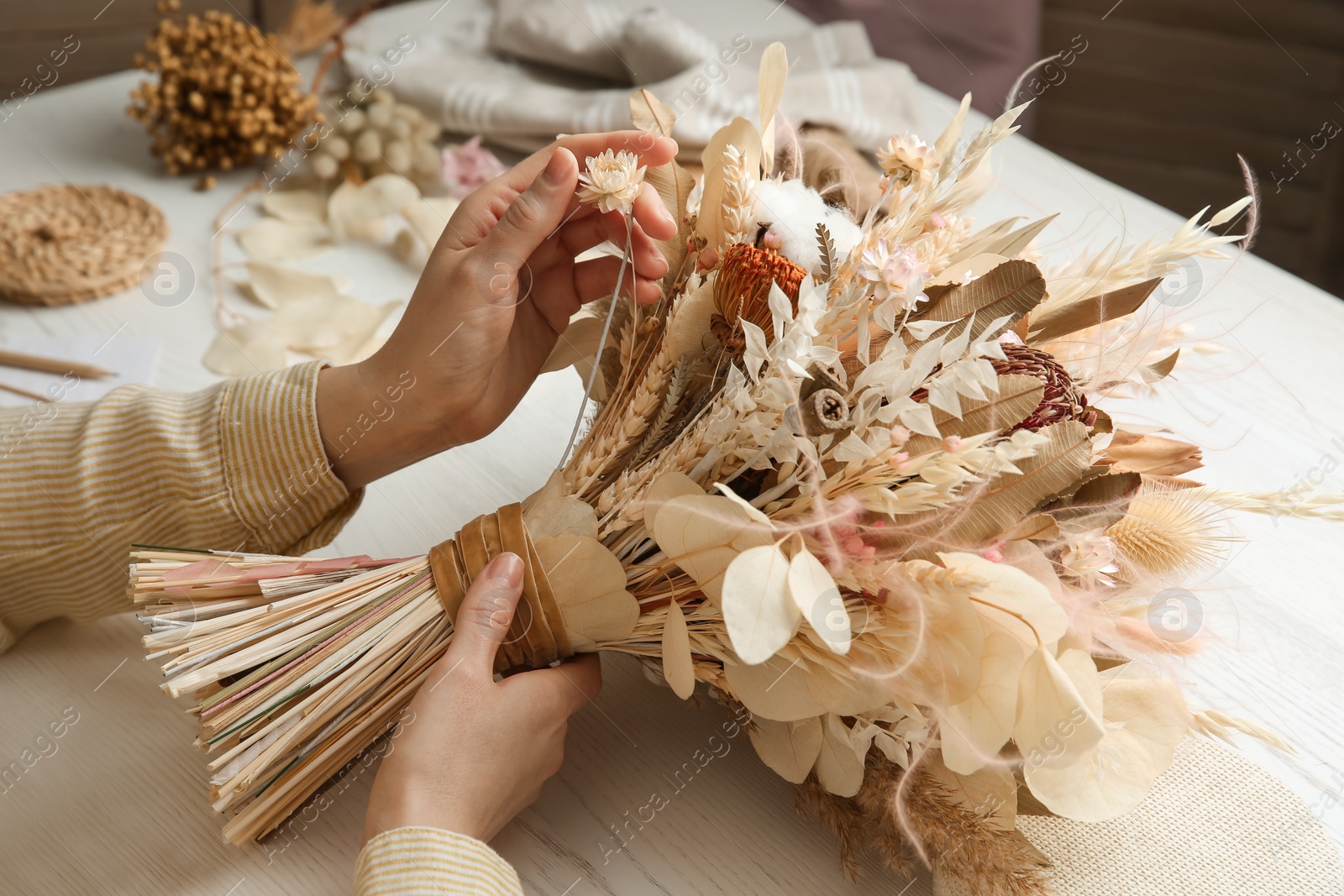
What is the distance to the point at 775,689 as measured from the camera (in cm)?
51

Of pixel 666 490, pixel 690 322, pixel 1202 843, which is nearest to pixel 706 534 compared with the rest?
pixel 666 490

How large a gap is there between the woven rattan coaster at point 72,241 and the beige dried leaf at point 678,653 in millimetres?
797

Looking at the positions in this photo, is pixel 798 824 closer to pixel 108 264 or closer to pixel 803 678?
pixel 803 678

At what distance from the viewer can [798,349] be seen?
0.45 m

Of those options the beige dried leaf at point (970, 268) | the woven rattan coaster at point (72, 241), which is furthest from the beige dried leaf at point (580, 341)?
the woven rattan coaster at point (72, 241)

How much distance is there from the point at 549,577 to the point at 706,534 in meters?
0.14

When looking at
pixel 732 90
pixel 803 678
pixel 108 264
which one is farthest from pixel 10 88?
pixel 803 678

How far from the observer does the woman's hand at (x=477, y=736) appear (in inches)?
20.8

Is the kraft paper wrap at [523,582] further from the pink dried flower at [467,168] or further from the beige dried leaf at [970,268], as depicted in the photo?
the pink dried flower at [467,168]

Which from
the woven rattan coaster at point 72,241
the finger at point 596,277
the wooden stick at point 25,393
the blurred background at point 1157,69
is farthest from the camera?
the blurred background at point 1157,69

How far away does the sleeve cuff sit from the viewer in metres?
0.69

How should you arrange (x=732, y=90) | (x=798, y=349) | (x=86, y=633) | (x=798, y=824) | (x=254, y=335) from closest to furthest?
(x=798, y=349) → (x=798, y=824) → (x=86, y=633) → (x=254, y=335) → (x=732, y=90)

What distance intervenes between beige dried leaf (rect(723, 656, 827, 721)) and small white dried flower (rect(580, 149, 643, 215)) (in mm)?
265

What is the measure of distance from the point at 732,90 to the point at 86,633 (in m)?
A: 0.87
